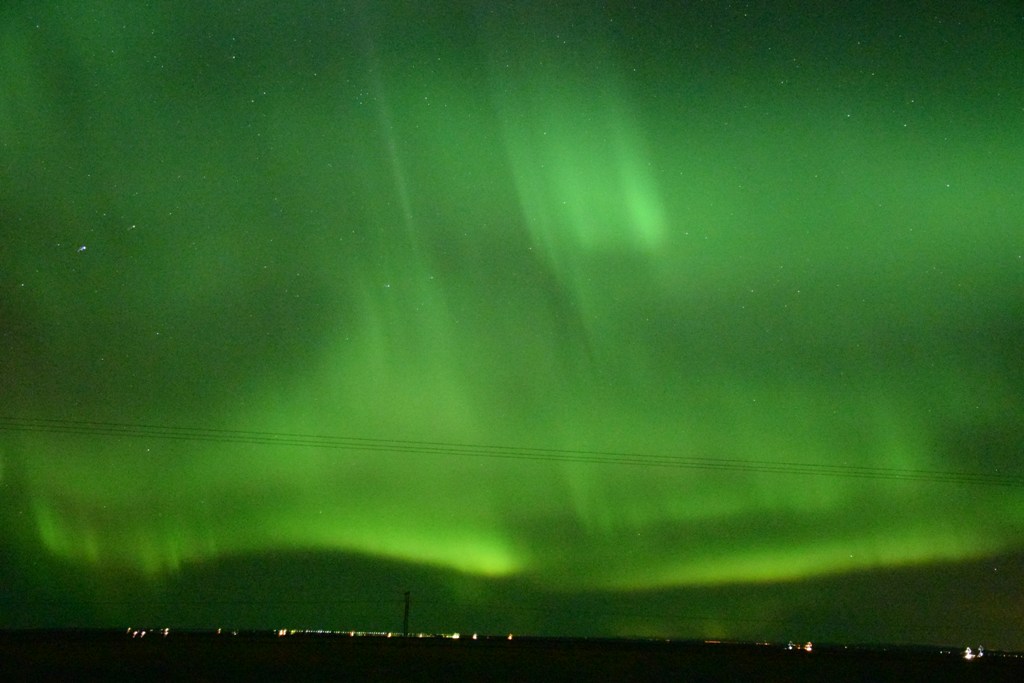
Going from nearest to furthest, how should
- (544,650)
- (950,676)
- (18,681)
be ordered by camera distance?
(18,681), (950,676), (544,650)

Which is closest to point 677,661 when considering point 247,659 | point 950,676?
point 950,676

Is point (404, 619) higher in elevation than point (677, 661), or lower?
higher

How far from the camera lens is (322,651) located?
25.9 m

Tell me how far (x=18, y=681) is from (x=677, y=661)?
16.8 m

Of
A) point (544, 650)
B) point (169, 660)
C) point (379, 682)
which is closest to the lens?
point (379, 682)

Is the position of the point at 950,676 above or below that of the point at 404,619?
below

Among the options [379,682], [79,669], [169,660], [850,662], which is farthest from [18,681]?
[850,662]

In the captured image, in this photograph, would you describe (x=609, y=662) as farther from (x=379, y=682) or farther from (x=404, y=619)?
(x=404, y=619)

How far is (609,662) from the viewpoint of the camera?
81.4 feet

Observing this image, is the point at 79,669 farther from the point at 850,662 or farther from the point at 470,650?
the point at 850,662

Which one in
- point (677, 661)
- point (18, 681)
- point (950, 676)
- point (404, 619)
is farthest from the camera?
point (404, 619)

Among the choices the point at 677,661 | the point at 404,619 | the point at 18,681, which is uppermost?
the point at 404,619

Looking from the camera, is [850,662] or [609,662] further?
[850,662]

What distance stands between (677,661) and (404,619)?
22.2 metres
